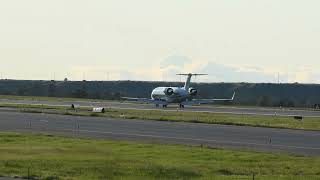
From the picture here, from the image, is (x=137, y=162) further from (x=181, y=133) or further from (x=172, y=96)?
(x=172, y=96)

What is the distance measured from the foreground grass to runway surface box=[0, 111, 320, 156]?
196 inches

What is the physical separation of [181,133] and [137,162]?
21.7 metres

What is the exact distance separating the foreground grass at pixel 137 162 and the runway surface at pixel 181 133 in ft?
16.3

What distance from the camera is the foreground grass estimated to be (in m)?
29.8

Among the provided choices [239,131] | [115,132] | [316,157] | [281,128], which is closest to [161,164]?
[316,157]

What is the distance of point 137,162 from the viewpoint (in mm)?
34062

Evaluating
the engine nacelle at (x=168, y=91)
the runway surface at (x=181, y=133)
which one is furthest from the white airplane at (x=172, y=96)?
the runway surface at (x=181, y=133)

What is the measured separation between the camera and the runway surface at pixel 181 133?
4678 centimetres

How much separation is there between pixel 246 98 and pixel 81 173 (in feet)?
559

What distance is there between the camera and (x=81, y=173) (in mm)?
29625

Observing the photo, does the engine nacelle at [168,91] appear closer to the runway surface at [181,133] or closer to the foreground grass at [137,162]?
the runway surface at [181,133]

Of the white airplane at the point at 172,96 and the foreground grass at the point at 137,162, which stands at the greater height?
the white airplane at the point at 172,96

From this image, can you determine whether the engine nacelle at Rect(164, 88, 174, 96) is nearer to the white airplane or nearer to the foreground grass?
the white airplane

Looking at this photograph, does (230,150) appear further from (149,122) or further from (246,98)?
(246,98)
